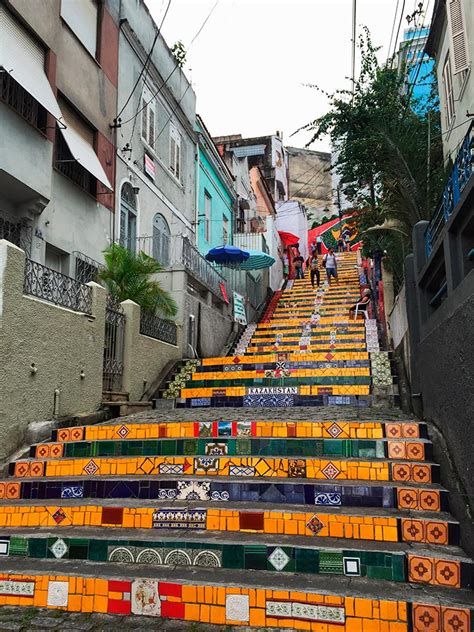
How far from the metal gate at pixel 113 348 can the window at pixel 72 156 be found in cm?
366

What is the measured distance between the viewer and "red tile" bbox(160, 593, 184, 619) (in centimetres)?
293

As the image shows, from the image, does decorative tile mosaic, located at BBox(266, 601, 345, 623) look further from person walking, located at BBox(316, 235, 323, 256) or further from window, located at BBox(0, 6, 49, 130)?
person walking, located at BBox(316, 235, 323, 256)

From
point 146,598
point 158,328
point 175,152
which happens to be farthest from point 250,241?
point 146,598

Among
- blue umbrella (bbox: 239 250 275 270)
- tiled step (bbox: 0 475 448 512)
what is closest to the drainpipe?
tiled step (bbox: 0 475 448 512)

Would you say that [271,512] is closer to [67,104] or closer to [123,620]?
[123,620]

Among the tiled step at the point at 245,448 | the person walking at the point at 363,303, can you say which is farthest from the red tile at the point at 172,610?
the person walking at the point at 363,303

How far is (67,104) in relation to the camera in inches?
381

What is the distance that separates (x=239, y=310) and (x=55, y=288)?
8.45m

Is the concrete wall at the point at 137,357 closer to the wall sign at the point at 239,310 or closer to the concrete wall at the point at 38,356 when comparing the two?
the concrete wall at the point at 38,356

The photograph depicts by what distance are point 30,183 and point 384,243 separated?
24.0ft

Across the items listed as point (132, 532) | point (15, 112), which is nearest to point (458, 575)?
point (132, 532)

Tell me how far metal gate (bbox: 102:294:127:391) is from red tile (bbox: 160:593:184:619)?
14.9 ft

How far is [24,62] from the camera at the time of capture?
8.03 meters

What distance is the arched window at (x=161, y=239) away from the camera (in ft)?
43.0
